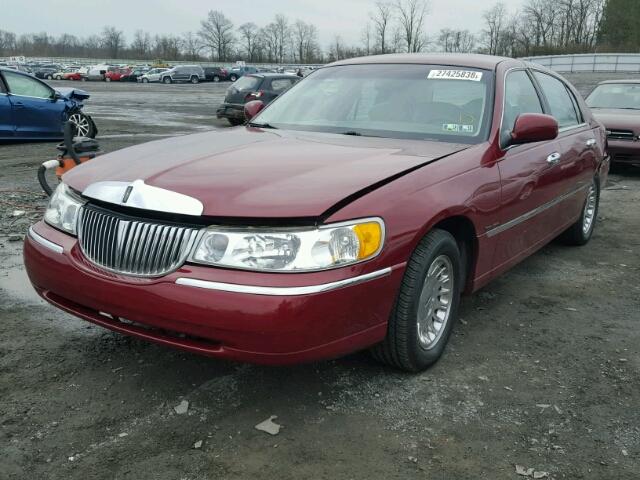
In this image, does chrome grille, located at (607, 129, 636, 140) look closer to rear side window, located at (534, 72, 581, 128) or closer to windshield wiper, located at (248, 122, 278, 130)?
rear side window, located at (534, 72, 581, 128)

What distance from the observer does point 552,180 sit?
4473mm

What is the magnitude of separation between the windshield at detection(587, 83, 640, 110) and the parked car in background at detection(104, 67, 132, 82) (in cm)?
5732

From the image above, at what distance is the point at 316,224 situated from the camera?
2568mm

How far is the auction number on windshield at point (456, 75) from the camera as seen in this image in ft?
13.5

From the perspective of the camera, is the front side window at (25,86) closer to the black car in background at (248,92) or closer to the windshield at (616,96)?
the black car in background at (248,92)

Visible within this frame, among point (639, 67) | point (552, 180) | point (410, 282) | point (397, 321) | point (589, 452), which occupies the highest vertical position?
point (639, 67)

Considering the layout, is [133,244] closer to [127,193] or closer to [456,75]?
[127,193]

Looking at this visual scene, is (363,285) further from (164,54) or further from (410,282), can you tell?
(164,54)

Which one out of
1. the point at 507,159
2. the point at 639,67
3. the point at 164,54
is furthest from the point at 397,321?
the point at 164,54

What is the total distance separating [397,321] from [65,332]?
A: 2012mm

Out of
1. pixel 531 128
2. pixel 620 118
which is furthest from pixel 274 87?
pixel 531 128

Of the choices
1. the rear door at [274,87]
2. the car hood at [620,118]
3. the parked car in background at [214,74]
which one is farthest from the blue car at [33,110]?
the parked car in background at [214,74]

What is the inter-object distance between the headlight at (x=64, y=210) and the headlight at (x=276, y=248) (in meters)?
0.83

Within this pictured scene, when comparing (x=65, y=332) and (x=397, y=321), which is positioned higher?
(x=397, y=321)
